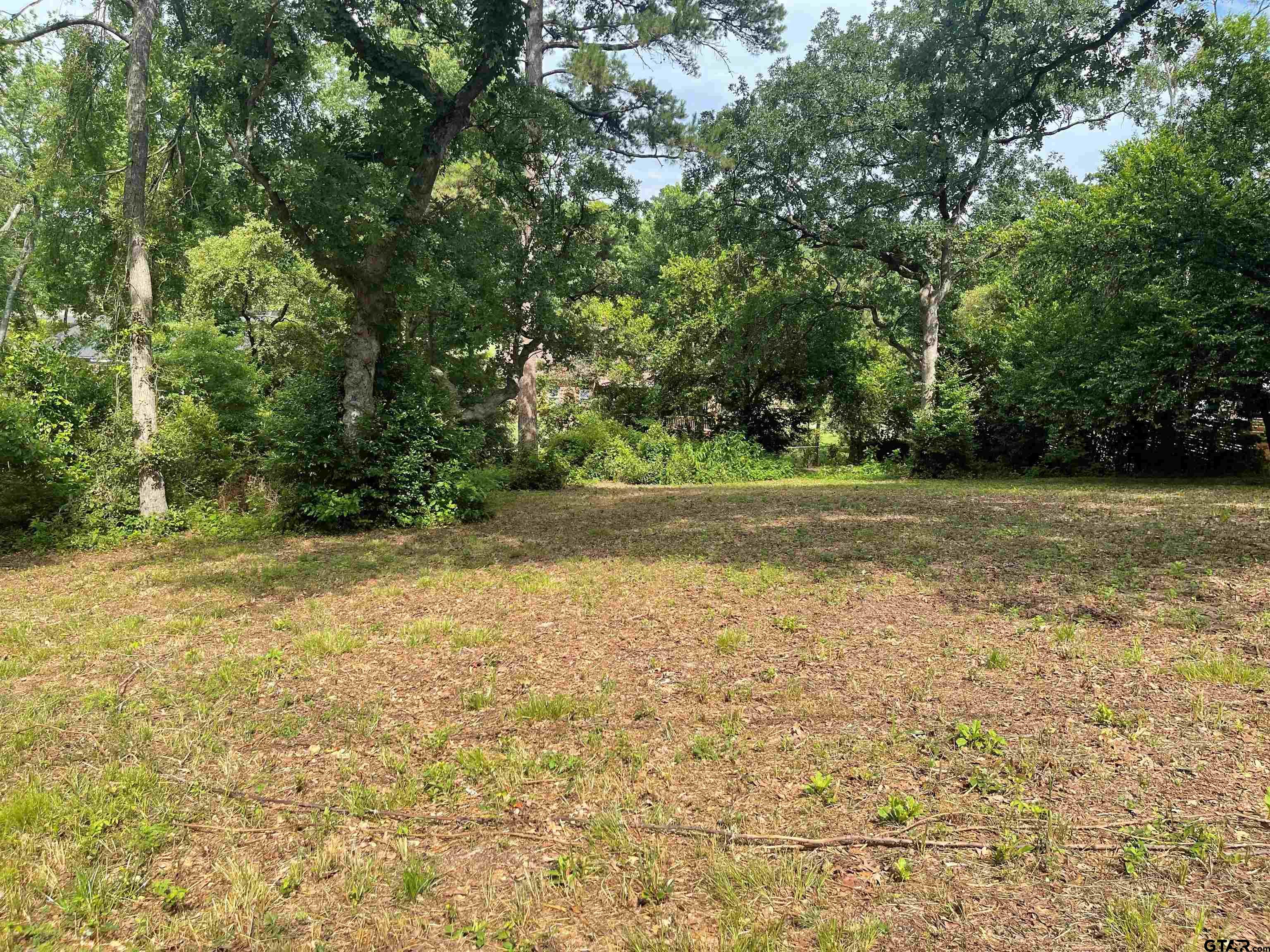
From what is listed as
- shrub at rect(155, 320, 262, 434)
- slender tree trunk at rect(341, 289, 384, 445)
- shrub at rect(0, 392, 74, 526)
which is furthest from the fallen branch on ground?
shrub at rect(155, 320, 262, 434)

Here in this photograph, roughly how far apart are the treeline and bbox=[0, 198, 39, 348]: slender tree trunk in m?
0.46

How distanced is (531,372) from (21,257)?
60.0 ft

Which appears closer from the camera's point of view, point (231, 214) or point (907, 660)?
point (907, 660)

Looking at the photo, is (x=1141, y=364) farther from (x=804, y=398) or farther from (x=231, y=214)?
(x=231, y=214)

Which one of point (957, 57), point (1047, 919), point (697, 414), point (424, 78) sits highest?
point (424, 78)

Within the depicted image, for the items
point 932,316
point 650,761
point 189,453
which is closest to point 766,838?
point 650,761

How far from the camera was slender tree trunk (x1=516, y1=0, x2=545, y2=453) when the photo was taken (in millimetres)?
16328

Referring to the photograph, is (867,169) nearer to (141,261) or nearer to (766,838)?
(141,261)

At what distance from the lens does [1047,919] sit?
2.15 meters

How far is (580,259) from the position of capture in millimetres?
16844

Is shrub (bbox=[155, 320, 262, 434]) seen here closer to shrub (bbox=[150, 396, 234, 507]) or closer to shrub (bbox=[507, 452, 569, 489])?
shrub (bbox=[150, 396, 234, 507])

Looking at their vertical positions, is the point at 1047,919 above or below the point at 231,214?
below

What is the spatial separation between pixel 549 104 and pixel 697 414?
1394 cm

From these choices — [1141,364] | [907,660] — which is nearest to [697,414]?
[1141,364]
